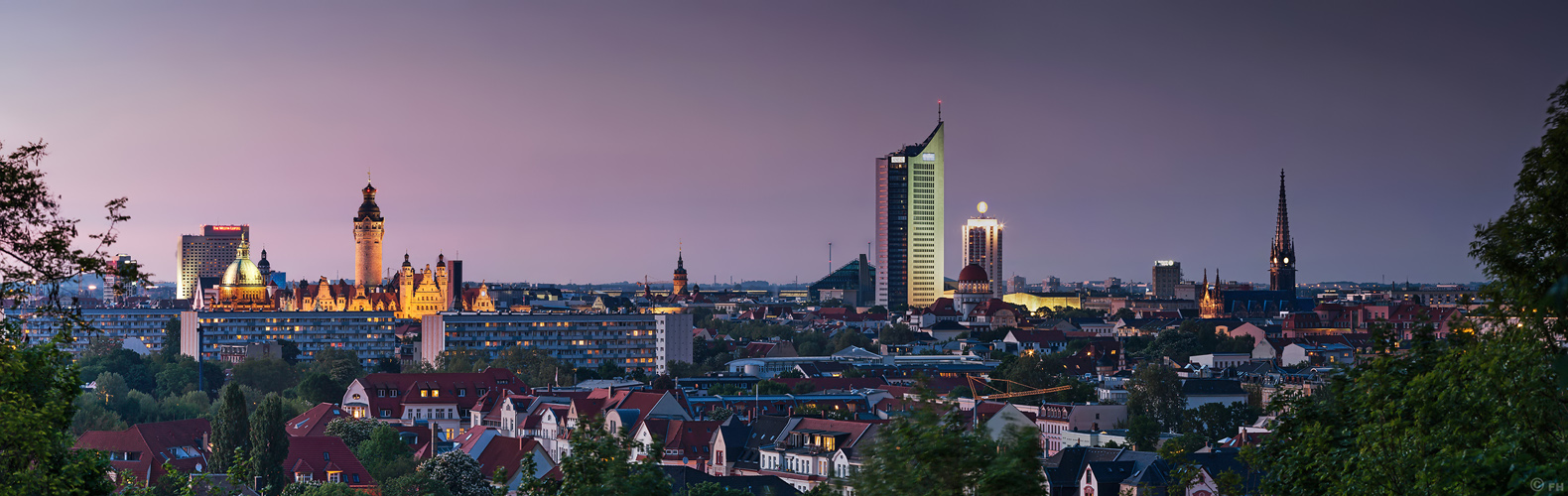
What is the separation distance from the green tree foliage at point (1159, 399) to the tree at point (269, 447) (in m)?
44.0

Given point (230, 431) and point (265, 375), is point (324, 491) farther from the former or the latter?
point (265, 375)

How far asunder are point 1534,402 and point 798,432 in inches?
1891

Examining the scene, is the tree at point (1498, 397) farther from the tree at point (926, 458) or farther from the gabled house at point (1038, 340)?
the gabled house at point (1038, 340)

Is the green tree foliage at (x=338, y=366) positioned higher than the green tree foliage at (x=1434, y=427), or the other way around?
the green tree foliage at (x=1434, y=427)

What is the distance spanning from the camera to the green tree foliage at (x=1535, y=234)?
16.0 m

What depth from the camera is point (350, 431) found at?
68625mm

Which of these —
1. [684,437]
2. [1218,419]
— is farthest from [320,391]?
[1218,419]

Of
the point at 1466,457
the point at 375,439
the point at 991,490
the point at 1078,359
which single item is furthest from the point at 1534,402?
the point at 1078,359

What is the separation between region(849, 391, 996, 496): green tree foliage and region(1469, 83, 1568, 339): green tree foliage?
17.6 ft

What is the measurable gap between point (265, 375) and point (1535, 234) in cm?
10526

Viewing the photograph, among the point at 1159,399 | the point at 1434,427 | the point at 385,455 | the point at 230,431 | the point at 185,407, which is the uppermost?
the point at 1434,427

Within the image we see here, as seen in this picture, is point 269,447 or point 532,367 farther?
point 532,367

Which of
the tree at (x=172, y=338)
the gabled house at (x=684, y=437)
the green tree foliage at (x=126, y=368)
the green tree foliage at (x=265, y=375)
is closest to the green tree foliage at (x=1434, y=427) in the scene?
the gabled house at (x=684, y=437)

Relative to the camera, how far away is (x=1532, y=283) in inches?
643
